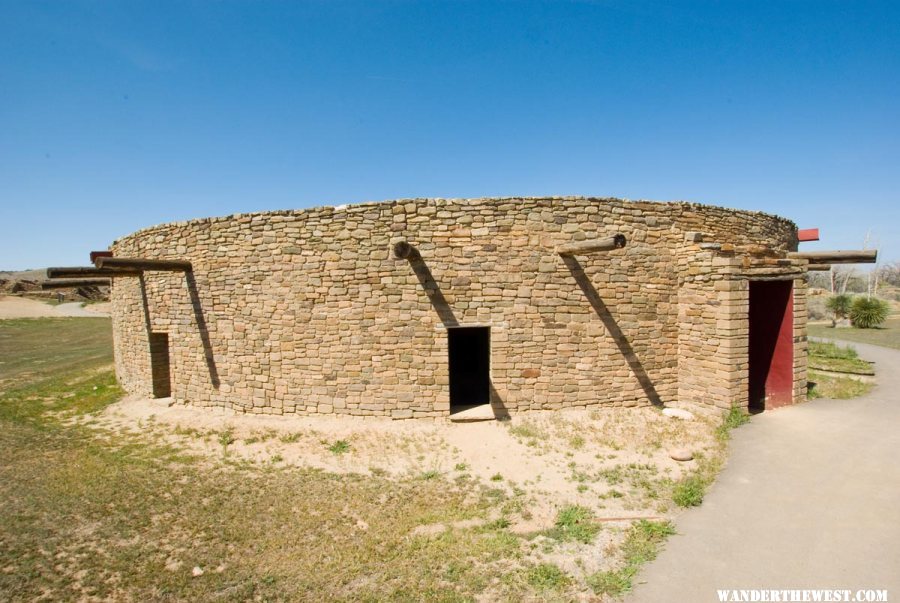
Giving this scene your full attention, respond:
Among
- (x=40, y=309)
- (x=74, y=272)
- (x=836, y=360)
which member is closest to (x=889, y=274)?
(x=836, y=360)

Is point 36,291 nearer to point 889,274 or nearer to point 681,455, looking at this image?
point 681,455

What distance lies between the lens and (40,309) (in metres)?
38.0

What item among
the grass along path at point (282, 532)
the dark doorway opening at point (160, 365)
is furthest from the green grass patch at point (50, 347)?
the grass along path at point (282, 532)

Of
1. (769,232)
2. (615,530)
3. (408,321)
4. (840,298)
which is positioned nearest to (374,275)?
(408,321)

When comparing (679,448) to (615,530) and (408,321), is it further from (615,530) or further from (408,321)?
(408,321)

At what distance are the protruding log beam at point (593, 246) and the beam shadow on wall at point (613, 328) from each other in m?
0.25

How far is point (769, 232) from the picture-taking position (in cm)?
991

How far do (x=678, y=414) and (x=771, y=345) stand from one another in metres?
2.90

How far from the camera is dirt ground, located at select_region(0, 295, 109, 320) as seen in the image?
35.6 metres

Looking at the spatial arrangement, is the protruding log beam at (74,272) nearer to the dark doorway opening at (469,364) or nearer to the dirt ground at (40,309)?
the dark doorway opening at (469,364)

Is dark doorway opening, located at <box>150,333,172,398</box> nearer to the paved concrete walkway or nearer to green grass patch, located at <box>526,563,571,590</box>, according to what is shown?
green grass patch, located at <box>526,563,571,590</box>

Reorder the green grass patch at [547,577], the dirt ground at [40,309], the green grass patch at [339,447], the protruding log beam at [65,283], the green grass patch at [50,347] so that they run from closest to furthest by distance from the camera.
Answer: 1. the green grass patch at [547,577]
2. the green grass patch at [339,447]
3. the protruding log beam at [65,283]
4. the green grass patch at [50,347]
5. the dirt ground at [40,309]

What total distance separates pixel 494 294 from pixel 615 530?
14.1ft

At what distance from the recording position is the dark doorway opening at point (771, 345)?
28.7 ft
